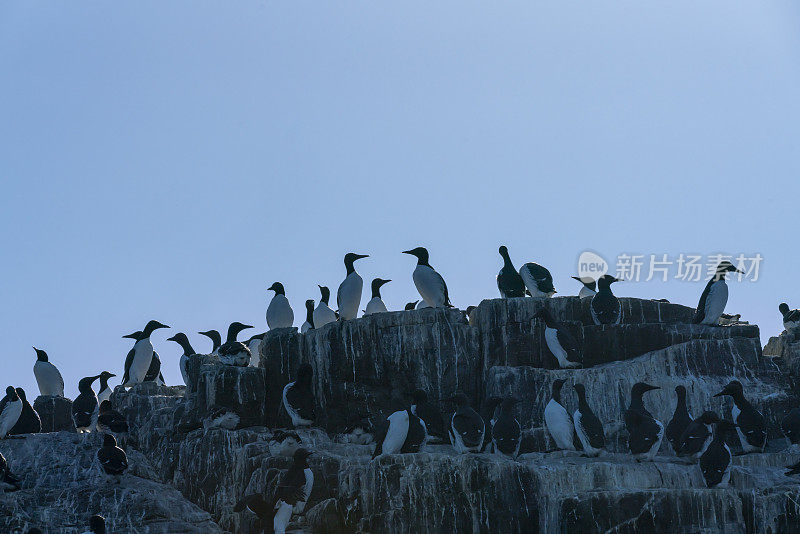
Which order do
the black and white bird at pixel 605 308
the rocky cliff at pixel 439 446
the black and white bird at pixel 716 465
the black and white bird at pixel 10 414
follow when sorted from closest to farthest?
the rocky cliff at pixel 439 446 < the black and white bird at pixel 716 465 < the black and white bird at pixel 10 414 < the black and white bird at pixel 605 308

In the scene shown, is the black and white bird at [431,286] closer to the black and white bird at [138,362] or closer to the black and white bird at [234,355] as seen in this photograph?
the black and white bird at [234,355]

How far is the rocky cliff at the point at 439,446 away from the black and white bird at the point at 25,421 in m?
1.36

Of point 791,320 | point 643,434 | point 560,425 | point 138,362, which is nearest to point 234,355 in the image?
point 138,362

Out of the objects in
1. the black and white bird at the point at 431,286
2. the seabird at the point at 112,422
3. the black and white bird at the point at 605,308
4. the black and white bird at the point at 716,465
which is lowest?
the black and white bird at the point at 716,465

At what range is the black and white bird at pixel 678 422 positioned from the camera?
18.5m

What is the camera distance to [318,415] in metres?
21.0

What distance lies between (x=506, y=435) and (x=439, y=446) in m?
1.78

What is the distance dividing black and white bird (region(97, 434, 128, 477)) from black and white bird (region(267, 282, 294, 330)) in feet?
19.4

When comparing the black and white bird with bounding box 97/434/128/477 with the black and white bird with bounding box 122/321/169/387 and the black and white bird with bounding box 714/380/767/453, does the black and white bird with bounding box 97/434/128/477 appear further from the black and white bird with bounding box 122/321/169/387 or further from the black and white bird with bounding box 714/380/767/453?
the black and white bird with bounding box 714/380/767/453

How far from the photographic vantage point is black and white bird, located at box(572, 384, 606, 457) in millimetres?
18141

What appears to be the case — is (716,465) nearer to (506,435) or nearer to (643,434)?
(643,434)

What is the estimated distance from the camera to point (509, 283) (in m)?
22.5

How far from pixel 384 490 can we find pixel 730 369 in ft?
21.2

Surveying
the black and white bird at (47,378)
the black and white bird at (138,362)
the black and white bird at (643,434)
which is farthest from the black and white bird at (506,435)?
the black and white bird at (47,378)
